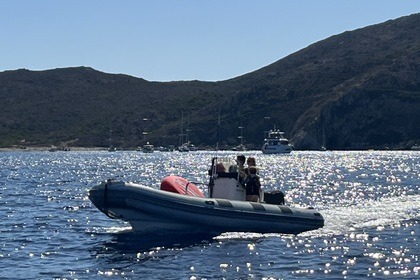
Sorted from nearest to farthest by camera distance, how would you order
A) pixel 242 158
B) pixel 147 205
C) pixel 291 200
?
pixel 147 205
pixel 242 158
pixel 291 200

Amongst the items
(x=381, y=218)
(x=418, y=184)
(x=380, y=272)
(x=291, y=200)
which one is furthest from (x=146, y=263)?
(x=418, y=184)

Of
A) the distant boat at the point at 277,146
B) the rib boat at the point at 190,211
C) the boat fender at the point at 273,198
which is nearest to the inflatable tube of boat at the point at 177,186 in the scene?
the rib boat at the point at 190,211

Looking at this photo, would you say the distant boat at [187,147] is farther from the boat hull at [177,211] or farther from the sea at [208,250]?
the boat hull at [177,211]

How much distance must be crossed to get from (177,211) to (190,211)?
415mm

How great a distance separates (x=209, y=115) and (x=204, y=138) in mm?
12588

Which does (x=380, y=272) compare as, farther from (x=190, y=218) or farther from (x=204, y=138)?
(x=204, y=138)

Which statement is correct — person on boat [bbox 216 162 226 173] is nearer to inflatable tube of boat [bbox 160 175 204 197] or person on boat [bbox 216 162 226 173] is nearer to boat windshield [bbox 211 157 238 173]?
boat windshield [bbox 211 157 238 173]

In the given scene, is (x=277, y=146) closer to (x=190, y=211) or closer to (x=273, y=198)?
(x=273, y=198)

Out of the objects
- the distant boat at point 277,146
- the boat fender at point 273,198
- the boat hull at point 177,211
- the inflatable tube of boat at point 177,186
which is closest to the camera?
the boat hull at point 177,211

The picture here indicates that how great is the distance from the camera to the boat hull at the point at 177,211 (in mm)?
22297

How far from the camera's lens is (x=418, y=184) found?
51.3m

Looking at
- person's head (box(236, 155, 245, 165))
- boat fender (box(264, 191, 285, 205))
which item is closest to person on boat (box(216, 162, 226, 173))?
person's head (box(236, 155, 245, 165))

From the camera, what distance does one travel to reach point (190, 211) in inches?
883

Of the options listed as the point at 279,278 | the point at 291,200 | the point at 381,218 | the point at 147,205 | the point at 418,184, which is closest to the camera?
the point at 279,278
